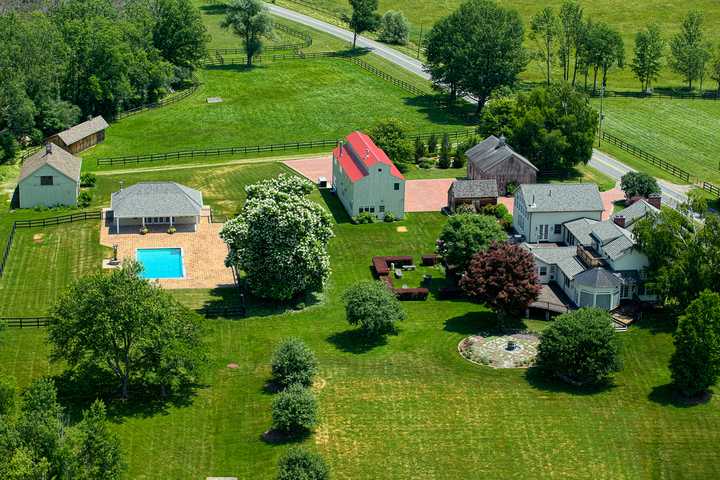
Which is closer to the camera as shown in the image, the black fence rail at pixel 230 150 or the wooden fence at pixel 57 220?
the wooden fence at pixel 57 220

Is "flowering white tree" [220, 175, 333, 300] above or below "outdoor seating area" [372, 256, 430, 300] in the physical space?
above

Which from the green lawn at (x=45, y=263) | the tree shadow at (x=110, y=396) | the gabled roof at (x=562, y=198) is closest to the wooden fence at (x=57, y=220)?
the green lawn at (x=45, y=263)

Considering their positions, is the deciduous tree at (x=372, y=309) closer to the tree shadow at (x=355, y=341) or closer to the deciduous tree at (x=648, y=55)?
the tree shadow at (x=355, y=341)

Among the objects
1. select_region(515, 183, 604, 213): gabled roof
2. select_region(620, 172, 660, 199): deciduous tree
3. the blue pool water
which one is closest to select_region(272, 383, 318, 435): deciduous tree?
the blue pool water

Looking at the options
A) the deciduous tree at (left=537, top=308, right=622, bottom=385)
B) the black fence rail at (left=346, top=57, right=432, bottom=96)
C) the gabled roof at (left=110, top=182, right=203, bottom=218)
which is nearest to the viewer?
the deciduous tree at (left=537, top=308, right=622, bottom=385)

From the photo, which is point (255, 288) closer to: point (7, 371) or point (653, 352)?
point (7, 371)

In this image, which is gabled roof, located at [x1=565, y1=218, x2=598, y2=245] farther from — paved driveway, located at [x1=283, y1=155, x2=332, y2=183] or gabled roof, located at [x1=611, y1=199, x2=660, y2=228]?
paved driveway, located at [x1=283, y1=155, x2=332, y2=183]
